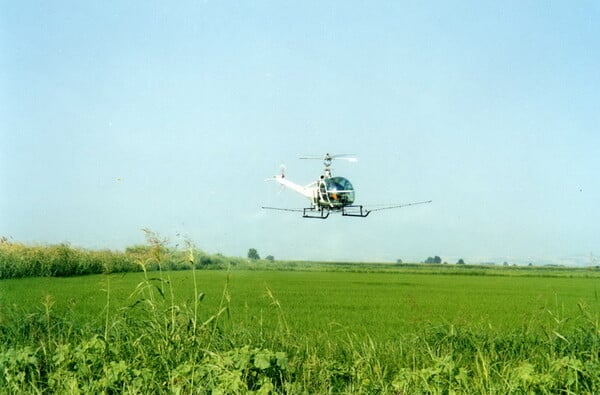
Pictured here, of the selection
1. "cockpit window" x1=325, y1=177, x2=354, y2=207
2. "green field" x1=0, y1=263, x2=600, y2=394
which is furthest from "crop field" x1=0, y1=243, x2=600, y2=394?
"cockpit window" x1=325, y1=177, x2=354, y2=207

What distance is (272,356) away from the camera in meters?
5.31

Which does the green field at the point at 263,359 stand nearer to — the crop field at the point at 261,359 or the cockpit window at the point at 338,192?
the crop field at the point at 261,359

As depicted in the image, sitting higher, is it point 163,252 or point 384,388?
point 163,252

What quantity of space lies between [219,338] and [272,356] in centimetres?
142

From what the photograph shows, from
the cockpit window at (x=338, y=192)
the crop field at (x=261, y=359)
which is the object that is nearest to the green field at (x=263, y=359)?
the crop field at (x=261, y=359)

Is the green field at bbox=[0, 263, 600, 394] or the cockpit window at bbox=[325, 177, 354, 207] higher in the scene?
the cockpit window at bbox=[325, 177, 354, 207]

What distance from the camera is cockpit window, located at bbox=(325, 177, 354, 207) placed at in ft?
62.5

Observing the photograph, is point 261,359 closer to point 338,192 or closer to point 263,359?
point 263,359

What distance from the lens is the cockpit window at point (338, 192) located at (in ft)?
62.5

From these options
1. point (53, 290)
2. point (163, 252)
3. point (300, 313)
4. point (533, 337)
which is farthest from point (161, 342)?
point (53, 290)

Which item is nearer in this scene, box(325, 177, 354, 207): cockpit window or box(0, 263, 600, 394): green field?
box(0, 263, 600, 394): green field

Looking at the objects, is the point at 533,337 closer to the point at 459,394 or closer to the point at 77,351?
the point at 459,394

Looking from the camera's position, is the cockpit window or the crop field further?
the cockpit window

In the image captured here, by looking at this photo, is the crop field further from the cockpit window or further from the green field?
the cockpit window
